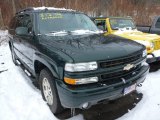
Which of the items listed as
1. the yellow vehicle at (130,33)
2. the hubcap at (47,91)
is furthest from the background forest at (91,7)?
the hubcap at (47,91)

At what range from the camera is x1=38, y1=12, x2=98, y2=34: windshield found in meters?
4.45

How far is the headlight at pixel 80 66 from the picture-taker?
308 centimetres

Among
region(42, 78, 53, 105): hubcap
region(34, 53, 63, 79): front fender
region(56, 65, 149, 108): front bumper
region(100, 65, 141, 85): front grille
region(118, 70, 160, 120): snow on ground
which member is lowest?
region(118, 70, 160, 120): snow on ground

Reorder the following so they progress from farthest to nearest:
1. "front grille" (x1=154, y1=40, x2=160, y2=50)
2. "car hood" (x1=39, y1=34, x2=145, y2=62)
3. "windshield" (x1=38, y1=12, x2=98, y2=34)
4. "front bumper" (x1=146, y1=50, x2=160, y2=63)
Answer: "front grille" (x1=154, y1=40, x2=160, y2=50) → "front bumper" (x1=146, y1=50, x2=160, y2=63) → "windshield" (x1=38, y1=12, x2=98, y2=34) → "car hood" (x1=39, y1=34, x2=145, y2=62)

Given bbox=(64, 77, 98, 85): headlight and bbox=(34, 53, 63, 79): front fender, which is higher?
bbox=(34, 53, 63, 79): front fender

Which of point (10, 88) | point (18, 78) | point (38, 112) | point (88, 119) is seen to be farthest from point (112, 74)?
point (18, 78)

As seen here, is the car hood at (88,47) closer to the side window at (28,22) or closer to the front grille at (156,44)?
the side window at (28,22)

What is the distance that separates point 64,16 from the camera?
483 centimetres

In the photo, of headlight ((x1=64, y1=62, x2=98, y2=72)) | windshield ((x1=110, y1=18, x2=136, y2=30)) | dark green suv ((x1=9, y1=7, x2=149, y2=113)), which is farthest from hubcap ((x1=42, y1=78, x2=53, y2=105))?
windshield ((x1=110, y1=18, x2=136, y2=30))

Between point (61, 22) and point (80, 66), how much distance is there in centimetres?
185

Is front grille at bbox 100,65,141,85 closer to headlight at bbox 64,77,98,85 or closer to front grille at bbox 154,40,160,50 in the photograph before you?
headlight at bbox 64,77,98,85

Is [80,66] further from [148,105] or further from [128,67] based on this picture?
[148,105]

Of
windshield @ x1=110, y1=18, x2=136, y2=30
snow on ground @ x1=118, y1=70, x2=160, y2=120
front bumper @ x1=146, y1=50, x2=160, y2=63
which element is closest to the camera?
snow on ground @ x1=118, y1=70, x2=160, y2=120

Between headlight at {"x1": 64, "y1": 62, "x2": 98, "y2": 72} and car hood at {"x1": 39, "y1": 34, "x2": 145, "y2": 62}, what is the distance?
0.19 ft
